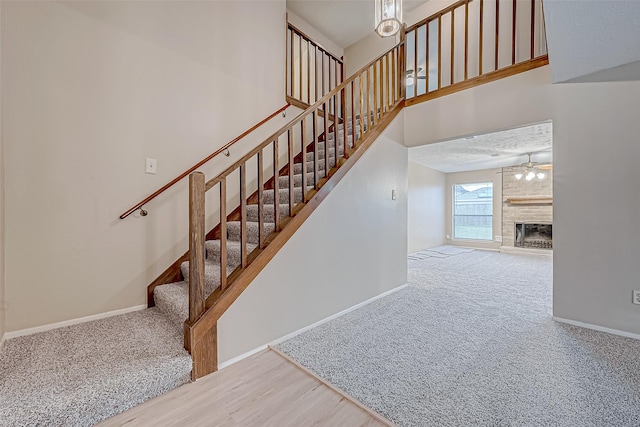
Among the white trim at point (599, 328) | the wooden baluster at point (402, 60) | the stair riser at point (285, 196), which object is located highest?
the wooden baluster at point (402, 60)

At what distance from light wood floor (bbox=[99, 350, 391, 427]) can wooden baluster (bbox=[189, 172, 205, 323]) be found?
400 mm

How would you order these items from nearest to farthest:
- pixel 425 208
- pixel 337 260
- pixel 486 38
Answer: pixel 337 260 < pixel 486 38 < pixel 425 208

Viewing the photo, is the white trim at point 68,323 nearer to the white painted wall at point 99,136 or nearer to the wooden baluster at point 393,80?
the white painted wall at point 99,136

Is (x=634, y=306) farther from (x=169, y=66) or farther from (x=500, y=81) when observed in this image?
(x=169, y=66)

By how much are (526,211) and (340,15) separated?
593cm

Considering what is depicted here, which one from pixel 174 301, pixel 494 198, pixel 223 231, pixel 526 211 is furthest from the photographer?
pixel 494 198

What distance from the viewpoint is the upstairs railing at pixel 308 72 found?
3721 millimetres

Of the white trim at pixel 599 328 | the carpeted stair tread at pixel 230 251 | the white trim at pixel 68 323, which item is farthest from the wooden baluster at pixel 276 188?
the white trim at pixel 599 328


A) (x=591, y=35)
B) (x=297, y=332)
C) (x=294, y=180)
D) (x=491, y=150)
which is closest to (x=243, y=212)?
(x=297, y=332)

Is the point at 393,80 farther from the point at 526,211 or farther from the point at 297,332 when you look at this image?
the point at 526,211

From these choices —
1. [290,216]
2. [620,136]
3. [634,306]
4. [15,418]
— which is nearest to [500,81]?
[620,136]

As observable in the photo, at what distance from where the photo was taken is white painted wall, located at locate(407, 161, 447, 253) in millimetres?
6559

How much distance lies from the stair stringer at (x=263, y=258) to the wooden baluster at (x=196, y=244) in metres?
0.07

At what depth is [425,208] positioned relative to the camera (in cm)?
704
